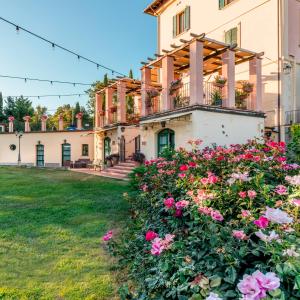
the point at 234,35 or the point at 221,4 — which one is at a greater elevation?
the point at 221,4

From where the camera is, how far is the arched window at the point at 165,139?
12.1 m

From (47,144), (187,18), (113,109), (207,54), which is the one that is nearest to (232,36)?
(207,54)

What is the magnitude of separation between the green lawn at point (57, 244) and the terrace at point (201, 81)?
5.45 metres

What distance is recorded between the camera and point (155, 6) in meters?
18.1

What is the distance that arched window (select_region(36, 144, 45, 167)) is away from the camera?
2241 cm

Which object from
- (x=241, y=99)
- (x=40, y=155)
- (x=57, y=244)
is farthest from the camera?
(x=40, y=155)

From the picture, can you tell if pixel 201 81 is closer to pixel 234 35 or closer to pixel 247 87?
pixel 247 87

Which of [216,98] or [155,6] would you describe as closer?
[216,98]

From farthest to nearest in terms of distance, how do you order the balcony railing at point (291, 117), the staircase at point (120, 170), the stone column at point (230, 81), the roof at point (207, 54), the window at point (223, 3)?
the window at point (223, 3), the staircase at point (120, 170), the balcony railing at point (291, 117), the stone column at point (230, 81), the roof at point (207, 54)

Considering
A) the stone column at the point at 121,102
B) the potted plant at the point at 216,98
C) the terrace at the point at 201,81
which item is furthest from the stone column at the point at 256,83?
the stone column at the point at 121,102

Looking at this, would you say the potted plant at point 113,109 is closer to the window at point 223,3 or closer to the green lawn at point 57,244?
the window at point 223,3

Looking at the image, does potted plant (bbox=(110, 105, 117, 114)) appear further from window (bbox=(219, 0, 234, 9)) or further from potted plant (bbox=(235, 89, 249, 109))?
window (bbox=(219, 0, 234, 9))

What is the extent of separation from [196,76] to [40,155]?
16.7 metres

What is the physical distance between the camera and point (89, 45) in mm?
13039
